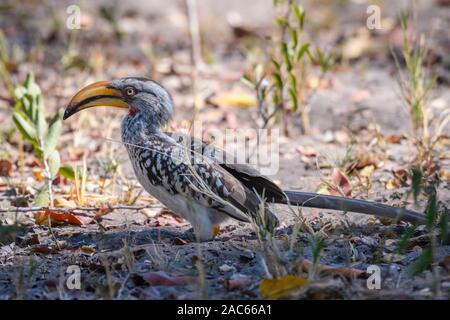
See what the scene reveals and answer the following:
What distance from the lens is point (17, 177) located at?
18.2ft

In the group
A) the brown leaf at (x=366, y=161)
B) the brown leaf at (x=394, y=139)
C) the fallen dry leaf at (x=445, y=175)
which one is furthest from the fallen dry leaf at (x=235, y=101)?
the fallen dry leaf at (x=445, y=175)

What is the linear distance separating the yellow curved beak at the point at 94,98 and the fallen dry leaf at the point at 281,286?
1741mm

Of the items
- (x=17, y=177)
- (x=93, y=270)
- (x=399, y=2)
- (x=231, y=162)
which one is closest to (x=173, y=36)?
(x=399, y=2)

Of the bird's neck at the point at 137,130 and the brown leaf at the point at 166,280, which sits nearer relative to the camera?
the brown leaf at the point at 166,280

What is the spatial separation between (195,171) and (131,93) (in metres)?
0.77

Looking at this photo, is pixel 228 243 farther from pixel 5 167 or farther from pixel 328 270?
pixel 5 167

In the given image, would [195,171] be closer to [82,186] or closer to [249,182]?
[249,182]

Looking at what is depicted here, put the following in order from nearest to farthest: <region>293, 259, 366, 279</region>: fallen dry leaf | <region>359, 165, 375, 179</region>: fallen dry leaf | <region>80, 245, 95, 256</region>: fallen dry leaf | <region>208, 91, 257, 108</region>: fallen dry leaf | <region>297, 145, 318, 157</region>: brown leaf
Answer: <region>293, 259, 366, 279</region>: fallen dry leaf → <region>80, 245, 95, 256</region>: fallen dry leaf → <region>359, 165, 375, 179</region>: fallen dry leaf → <region>297, 145, 318, 157</region>: brown leaf → <region>208, 91, 257, 108</region>: fallen dry leaf

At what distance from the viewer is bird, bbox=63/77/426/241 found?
4395 millimetres

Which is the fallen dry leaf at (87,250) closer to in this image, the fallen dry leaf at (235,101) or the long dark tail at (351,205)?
the long dark tail at (351,205)

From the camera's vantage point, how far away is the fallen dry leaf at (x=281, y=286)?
136 inches

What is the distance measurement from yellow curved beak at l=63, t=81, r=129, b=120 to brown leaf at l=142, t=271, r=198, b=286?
140cm

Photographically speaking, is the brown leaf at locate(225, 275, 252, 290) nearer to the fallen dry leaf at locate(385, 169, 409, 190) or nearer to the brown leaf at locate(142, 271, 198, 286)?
the brown leaf at locate(142, 271, 198, 286)

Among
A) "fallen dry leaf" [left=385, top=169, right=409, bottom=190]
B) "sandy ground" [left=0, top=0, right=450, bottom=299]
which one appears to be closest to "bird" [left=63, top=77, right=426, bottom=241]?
"sandy ground" [left=0, top=0, right=450, bottom=299]
